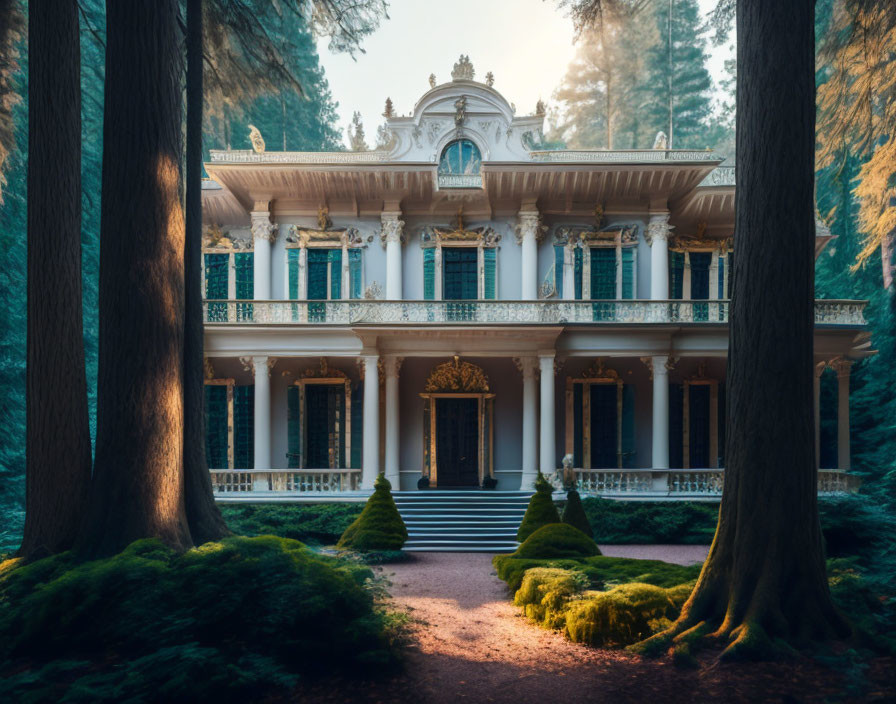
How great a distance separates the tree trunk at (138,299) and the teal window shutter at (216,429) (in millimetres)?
11141

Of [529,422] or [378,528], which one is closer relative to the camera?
[378,528]

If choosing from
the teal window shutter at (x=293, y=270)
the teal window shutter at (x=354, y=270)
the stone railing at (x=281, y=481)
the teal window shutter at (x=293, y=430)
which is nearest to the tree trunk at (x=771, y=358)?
the stone railing at (x=281, y=481)

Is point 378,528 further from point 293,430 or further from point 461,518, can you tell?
point 293,430

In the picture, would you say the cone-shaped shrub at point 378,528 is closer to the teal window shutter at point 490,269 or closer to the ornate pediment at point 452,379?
the ornate pediment at point 452,379

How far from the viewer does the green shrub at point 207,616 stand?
17.2 feet

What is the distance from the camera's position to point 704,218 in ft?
62.4

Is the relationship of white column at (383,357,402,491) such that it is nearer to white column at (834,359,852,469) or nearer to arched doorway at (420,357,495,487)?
arched doorway at (420,357,495,487)

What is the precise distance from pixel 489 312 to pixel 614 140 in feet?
98.3

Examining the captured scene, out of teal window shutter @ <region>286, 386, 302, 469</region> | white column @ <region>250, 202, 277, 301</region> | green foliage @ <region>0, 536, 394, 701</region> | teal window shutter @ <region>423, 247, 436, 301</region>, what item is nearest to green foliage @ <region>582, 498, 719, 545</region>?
teal window shutter @ <region>423, 247, 436, 301</region>

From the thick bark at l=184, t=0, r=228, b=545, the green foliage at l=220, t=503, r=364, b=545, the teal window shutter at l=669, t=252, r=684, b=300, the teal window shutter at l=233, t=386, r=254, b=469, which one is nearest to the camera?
the thick bark at l=184, t=0, r=228, b=545

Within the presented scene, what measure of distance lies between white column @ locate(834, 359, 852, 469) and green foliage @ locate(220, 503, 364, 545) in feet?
46.5

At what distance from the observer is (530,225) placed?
18578mm

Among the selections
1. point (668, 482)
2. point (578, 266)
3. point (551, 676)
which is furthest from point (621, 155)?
point (551, 676)

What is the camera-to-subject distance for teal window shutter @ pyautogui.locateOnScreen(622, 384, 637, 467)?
18.4 metres
